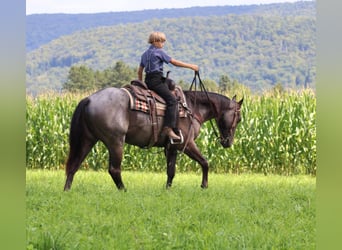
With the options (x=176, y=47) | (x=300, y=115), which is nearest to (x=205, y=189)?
(x=300, y=115)

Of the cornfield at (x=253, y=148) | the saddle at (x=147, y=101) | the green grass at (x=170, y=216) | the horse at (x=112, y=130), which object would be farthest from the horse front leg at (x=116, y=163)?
the cornfield at (x=253, y=148)

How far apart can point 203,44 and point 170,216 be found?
216 feet

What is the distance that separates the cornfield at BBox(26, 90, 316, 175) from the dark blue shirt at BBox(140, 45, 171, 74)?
5.26 m

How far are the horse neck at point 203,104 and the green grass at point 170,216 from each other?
1.13 meters

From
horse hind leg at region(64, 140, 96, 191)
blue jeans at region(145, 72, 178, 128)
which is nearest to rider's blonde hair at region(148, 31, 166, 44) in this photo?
blue jeans at region(145, 72, 178, 128)

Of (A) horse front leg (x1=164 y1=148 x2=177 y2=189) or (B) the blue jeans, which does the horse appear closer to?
(A) horse front leg (x1=164 y1=148 x2=177 y2=189)

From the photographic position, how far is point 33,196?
7906 millimetres

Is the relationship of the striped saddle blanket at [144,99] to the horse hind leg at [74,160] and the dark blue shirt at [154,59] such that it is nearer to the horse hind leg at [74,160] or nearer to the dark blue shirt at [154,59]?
the dark blue shirt at [154,59]

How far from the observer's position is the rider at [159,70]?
813 centimetres

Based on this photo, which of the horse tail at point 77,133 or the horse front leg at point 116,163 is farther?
the horse front leg at point 116,163

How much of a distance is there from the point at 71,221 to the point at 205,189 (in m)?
3.15
